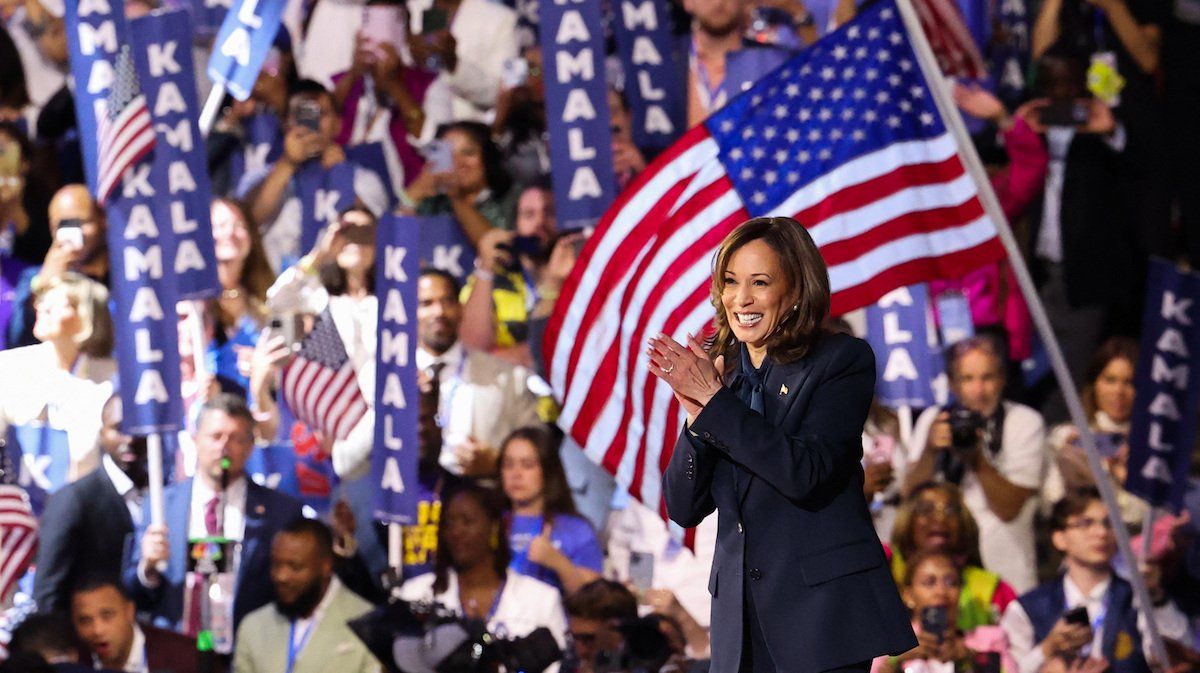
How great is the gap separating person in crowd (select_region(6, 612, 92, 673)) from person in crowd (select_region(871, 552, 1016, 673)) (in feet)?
→ 10.4

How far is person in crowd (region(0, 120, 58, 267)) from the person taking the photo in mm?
7922

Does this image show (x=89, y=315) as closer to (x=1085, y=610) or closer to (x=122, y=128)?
(x=122, y=128)

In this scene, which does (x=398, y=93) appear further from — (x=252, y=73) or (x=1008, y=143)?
(x=1008, y=143)

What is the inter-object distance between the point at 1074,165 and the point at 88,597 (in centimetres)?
436

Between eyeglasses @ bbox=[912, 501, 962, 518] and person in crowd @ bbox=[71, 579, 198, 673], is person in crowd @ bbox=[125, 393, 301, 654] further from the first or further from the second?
eyeglasses @ bbox=[912, 501, 962, 518]

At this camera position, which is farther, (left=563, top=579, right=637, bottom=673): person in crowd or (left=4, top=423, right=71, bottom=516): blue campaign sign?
(left=4, top=423, right=71, bottom=516): blue campaign sign

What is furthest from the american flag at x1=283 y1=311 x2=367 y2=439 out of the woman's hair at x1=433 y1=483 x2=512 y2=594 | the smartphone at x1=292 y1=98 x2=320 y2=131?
the smartphone at x1=292 y1=98 x2=320 y2=131

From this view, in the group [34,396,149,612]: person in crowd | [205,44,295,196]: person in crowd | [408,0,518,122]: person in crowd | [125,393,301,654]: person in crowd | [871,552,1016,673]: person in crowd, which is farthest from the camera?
[205,44,295,196]: person in crowd

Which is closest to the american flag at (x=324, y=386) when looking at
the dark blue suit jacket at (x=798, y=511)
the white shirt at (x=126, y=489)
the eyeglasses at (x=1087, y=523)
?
the white shirt at (x=126, y=489)

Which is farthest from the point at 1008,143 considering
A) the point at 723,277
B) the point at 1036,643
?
the point at 723,277

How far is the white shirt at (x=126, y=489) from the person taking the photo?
24.3ft

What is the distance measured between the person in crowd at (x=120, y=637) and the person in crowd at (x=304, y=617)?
0.27 m

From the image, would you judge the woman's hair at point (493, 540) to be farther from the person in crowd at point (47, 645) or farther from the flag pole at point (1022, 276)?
the flag pole at point (1022, 276)

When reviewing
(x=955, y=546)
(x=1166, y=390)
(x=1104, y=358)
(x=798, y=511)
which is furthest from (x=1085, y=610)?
(x=798, y=511)
